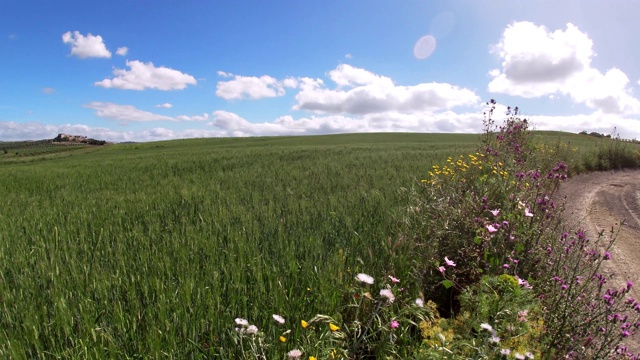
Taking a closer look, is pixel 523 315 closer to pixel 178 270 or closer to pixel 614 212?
pixel 178 270

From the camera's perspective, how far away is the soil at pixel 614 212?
183 inches

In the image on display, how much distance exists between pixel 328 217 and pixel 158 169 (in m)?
9.44

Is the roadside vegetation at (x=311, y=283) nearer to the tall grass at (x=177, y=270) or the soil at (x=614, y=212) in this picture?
the tall grass at (x=177, y=270)

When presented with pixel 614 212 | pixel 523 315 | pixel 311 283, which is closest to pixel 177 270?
pixel 311 283

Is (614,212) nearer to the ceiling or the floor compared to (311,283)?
nearer to the floor

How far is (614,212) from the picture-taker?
758cm

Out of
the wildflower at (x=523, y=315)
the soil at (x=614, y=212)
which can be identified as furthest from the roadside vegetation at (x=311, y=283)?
the soil at (x=614, y=212)

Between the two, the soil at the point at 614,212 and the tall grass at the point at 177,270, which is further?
the soil at the point at 614,212

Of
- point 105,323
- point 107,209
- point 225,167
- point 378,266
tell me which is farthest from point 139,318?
point 225,167

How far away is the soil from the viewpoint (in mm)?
4660

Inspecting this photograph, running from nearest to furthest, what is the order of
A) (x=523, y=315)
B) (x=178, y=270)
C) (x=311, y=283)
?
1. (x=523, y=315)
2. (x=311, y=283)
3. (x=178, y=270)

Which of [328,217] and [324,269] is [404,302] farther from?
[328,217]

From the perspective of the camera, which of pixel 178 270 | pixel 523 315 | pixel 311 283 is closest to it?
pixel 523 315

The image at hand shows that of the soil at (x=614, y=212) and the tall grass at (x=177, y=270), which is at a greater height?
the tall grass at (x=177, y=270)
